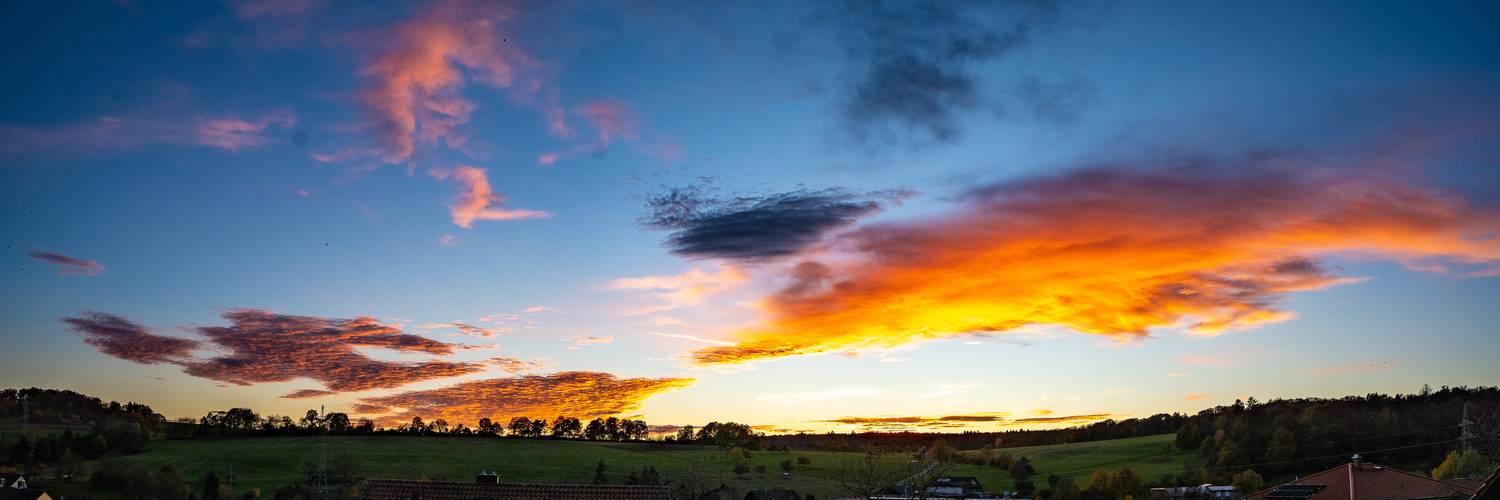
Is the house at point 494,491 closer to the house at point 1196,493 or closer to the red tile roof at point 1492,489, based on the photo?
the red tile roof at point 1492,489

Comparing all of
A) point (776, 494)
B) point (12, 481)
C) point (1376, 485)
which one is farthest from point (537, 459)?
point (1376, 485)

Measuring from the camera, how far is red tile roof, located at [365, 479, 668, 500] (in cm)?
4181

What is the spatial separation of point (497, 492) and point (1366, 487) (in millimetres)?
62778

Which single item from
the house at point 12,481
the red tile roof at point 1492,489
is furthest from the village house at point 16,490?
the red tile roof at point 1492,489

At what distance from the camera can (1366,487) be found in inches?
2867

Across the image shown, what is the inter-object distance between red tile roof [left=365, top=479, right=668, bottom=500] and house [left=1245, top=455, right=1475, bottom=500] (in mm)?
52574

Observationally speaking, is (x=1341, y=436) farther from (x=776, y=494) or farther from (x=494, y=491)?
(x=494, y=491)

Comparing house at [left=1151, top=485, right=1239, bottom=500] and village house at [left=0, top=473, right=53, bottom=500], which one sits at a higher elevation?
village house at [left=0, top=473, right=53, bottom=500]

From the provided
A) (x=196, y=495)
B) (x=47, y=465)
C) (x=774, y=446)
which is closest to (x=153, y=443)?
(x=47, y=465)

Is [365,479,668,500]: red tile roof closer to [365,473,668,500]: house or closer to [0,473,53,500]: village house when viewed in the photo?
[365,473,668,500]: house

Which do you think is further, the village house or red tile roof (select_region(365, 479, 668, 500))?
the village house

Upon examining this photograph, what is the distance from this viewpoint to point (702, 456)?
151 meters

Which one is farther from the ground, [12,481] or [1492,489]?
[1492,489]

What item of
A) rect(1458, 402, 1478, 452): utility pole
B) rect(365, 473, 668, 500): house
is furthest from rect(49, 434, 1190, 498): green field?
rect(365, 473, 668, 500): house
